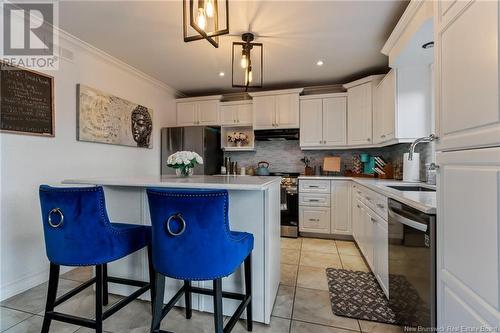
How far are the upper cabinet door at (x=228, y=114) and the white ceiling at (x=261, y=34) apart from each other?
79 centimetres

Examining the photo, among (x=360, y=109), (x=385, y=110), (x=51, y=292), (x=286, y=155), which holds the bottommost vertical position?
(x=51, y=292)

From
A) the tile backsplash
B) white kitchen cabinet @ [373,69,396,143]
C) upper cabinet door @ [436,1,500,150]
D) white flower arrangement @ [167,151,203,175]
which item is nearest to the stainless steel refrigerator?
the tile backsplash

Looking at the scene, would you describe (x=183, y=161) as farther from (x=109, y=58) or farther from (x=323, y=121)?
Result: (x=323, y=121)

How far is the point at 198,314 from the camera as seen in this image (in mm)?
1848

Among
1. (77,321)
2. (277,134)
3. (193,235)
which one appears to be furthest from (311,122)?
(77,321)

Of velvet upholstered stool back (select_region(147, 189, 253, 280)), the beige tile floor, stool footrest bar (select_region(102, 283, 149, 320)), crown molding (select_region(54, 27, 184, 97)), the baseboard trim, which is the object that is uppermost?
crown molding (select_region(54, 27, 184, 97))

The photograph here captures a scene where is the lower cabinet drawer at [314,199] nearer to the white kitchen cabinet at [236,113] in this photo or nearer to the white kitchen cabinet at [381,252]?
the white kitchen cabinet at [381,252]

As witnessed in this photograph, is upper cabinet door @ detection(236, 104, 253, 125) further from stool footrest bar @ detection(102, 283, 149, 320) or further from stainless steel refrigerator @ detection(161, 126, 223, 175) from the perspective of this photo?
stool footrest bar @ detection(102, 283, 149, 320)

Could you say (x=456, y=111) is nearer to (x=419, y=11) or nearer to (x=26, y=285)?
(x=419, y=11)

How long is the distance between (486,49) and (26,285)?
3.50 m

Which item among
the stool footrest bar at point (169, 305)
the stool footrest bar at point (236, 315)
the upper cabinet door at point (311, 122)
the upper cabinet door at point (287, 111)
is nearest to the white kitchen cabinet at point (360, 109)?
the upper cabinet door at point (311, 122)

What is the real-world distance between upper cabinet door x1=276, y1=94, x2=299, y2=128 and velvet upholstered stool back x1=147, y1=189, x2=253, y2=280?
10.2ft

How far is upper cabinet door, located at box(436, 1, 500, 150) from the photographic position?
0.84 metres

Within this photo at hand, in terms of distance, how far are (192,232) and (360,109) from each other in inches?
133
